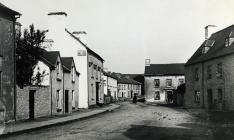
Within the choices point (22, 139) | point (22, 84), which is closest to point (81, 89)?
point (22, 84)

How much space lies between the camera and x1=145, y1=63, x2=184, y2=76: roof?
67.5 metres

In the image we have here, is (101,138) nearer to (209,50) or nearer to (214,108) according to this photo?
(214,108)

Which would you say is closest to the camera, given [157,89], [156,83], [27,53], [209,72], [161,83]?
[27,53]

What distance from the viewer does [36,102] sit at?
68.4 ft

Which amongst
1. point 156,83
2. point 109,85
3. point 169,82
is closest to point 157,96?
point 156,83

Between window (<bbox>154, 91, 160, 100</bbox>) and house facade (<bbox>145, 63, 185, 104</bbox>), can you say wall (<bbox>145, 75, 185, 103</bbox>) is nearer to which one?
house facade (<bbox>145, 63, 185, 104</bbox>)

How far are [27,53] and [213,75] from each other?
20.3 m

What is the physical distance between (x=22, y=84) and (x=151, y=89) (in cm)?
4959

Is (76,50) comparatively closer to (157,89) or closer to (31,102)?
(31,102)

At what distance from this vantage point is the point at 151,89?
66688 mm

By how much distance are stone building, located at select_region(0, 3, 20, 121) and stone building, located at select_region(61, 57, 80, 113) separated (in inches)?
357

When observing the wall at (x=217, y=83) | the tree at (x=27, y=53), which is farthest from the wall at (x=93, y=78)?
the tree at (x=27, y=53)

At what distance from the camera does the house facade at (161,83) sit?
6638 cm

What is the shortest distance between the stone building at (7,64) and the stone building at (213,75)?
61.6 ft
